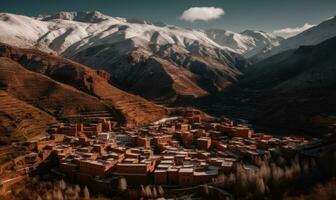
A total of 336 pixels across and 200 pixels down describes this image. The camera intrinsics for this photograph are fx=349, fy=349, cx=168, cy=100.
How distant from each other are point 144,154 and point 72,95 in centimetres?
2769

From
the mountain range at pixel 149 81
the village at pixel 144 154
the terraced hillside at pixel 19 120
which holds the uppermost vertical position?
the mountain range at pixel 149 81

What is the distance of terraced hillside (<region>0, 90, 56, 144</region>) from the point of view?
4046cm

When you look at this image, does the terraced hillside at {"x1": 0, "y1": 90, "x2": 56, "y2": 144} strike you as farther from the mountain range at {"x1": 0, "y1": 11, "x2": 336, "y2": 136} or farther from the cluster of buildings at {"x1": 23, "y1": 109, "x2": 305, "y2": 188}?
the mountain range at {"x1": 0, "y1": 11, "x2": 336, "y2": 136}

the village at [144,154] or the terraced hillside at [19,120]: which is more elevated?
the terraced hillside at [19,120]

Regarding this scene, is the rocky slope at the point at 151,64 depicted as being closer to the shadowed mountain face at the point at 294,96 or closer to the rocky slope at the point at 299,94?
the shadowed mountain face at the point at 294,96

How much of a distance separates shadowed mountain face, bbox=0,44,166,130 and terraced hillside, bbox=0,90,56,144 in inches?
109

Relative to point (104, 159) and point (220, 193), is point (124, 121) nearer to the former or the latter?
point (104, 159)

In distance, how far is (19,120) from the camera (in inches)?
1748

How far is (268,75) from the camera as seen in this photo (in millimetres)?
122062

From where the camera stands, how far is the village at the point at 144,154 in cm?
2981

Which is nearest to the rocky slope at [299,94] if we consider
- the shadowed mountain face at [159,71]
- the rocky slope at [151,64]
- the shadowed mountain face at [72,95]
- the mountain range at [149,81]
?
the mountain range at [149,81]

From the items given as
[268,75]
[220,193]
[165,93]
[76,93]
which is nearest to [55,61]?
[76,93]

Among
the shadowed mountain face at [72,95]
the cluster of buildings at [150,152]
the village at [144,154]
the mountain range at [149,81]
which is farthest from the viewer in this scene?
the mountain range at [149,81]

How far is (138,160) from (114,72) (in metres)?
101
